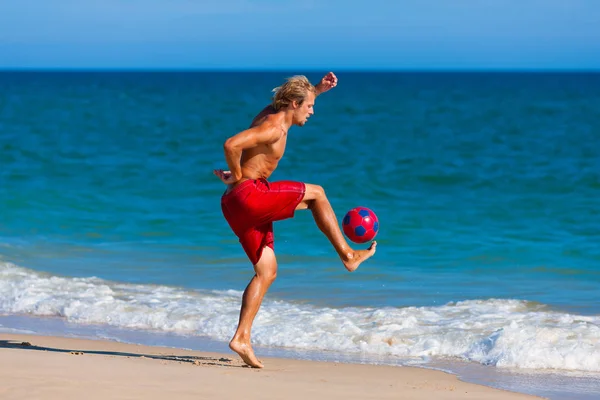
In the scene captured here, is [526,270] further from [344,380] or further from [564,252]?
[344,380]

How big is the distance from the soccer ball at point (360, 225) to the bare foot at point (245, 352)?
37.9 inches

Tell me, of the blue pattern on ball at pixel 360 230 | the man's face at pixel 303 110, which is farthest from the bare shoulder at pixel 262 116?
the blue pattern on ball at pixel 360 230

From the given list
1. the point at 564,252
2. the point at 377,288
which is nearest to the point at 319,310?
the point at 377,288

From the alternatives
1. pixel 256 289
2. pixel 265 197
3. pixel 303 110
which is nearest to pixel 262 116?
pixel 303 110

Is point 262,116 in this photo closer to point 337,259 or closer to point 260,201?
point 260,201

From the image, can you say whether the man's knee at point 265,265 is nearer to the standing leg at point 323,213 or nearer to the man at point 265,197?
the man at point 265,197

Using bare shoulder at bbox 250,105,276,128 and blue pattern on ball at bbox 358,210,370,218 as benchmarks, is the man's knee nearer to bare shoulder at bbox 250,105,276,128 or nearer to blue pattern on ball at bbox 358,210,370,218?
blue pattern on ball at bbox 358,210,370,218

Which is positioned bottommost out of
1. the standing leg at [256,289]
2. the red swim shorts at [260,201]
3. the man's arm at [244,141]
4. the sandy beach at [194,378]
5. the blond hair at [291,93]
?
the sandy beach at [194,378]

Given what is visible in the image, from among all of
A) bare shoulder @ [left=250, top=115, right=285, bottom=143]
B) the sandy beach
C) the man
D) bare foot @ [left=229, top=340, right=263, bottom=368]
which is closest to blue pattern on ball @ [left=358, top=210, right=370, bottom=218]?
the man

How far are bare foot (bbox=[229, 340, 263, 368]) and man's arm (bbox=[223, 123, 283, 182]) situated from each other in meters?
1.02

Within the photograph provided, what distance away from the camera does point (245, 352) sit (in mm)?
5945

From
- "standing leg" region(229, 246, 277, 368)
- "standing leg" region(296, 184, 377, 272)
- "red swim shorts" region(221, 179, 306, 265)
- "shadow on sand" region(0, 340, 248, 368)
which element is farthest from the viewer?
"shadow on sand" region(0, 340, 248, 368)

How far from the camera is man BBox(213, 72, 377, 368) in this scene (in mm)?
5799

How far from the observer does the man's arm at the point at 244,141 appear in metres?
5.62
